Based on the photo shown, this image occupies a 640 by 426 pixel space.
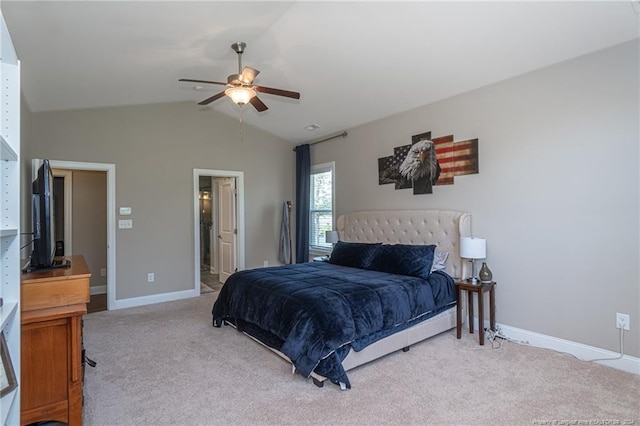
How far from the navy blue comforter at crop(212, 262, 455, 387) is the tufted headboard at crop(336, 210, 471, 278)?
1.35ft

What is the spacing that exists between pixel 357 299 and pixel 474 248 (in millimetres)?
1469

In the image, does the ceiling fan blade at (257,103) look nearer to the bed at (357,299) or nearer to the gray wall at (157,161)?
the bed at (357,299)

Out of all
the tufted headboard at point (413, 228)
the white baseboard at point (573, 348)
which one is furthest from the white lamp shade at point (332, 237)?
the white baseboard at point (573, 348)

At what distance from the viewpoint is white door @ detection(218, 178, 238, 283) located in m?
6.16

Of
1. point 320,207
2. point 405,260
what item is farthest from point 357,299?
point 320,207

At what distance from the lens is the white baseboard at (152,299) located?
487cm

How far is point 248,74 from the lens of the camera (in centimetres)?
298

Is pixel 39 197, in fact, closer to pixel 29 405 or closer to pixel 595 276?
pixel 29 405

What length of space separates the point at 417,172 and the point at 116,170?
421 centimetres

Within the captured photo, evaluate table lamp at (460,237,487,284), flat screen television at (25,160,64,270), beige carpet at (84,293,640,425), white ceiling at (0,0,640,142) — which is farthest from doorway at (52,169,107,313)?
table lamp at (460,237,487,284)

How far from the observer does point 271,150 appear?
6.40m

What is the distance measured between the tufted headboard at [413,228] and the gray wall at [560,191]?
181mm

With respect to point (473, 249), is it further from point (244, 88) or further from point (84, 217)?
point (84, 217)

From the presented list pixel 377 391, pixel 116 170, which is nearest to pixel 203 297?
pixel 116 170
